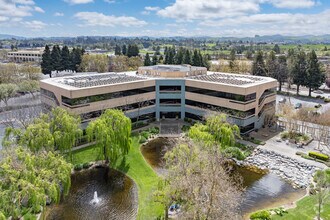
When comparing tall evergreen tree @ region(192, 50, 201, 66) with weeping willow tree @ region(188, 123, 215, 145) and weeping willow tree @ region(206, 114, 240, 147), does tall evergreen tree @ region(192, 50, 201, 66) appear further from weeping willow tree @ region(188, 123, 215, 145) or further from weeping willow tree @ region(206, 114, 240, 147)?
weeping willow tree @ region(188, 123, 215, 145)

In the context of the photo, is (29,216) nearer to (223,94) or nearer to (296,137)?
(223,94)

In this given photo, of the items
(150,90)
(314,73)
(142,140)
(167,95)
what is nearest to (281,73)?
(314,73)

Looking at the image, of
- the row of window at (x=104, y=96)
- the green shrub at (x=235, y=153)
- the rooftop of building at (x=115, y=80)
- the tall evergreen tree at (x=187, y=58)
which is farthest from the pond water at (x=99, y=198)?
the tall evergreen tree at (x=187, y=58)

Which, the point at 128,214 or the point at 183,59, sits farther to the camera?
the point at 183,59

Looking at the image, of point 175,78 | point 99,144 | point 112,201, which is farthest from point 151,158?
point 175,78

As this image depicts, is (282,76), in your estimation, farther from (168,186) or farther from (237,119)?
(168,186)

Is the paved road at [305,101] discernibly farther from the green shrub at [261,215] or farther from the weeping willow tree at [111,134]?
the green shrub at [261,215]
